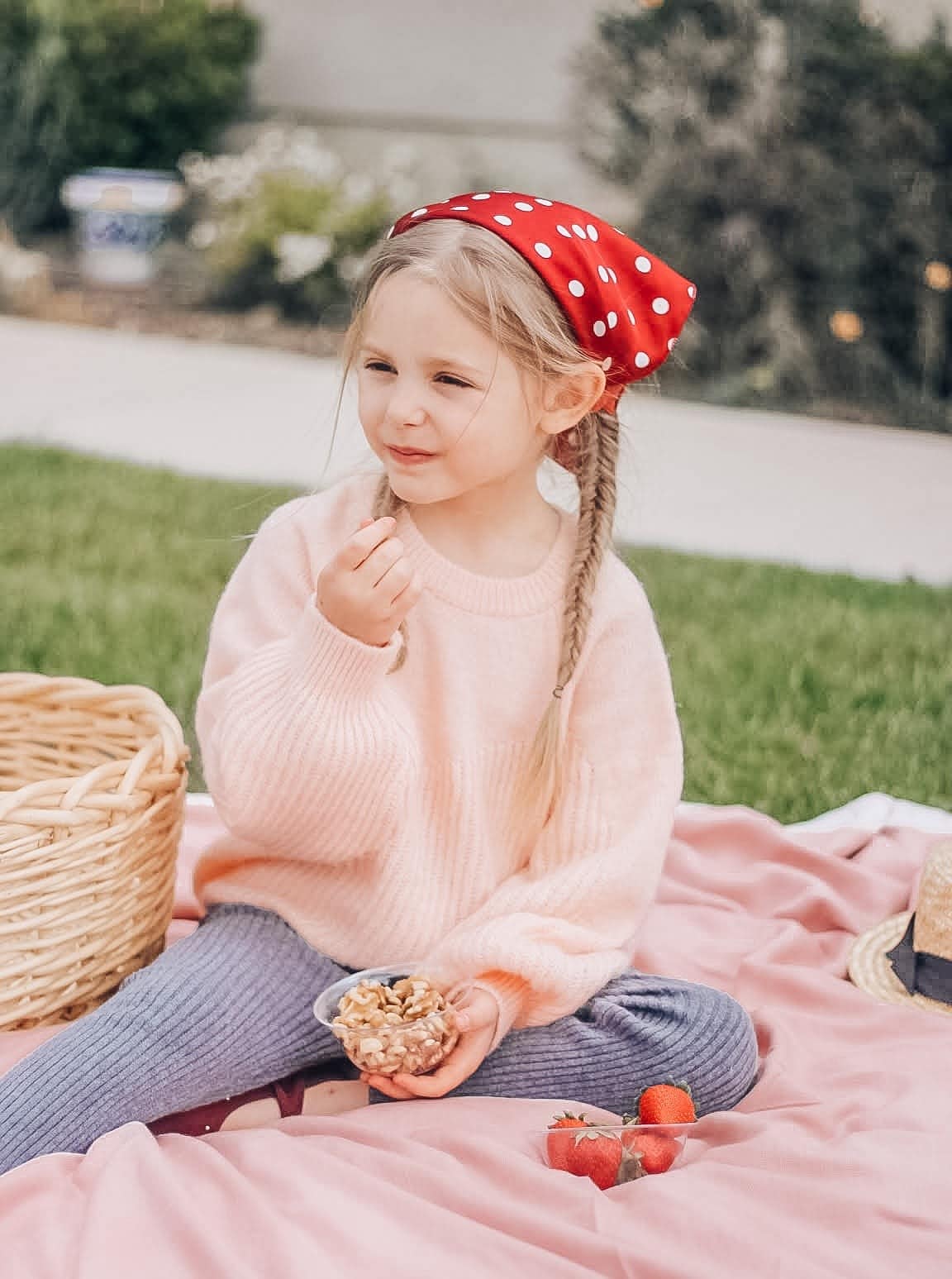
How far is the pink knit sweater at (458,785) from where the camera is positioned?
1752 millimetres

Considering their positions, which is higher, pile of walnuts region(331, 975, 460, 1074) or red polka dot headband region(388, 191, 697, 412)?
red polka dot headband region(388, 191, 697, 412)

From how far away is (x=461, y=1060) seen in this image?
1.73 meters

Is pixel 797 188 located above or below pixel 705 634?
above

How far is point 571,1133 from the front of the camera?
1628mm

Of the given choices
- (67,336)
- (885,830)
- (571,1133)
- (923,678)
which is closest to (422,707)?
(571,1133)

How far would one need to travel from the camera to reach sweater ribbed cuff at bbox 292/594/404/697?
5.45 ft

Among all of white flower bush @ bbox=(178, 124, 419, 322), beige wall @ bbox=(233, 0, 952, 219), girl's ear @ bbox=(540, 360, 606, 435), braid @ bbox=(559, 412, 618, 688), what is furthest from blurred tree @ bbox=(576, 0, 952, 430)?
girl's ear @ bbox=(540, 360, 606, 435)

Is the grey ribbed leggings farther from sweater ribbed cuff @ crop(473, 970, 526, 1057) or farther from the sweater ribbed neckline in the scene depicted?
the sweater ribbed neckline

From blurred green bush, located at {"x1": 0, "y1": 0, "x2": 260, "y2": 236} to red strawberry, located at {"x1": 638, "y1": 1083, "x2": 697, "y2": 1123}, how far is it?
7246mm

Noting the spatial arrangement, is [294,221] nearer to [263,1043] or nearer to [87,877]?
[87,877]

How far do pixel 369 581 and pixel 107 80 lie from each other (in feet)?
24.0

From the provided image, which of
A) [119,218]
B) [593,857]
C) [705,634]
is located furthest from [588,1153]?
[119,218]

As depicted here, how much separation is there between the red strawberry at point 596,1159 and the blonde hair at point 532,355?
40 cm

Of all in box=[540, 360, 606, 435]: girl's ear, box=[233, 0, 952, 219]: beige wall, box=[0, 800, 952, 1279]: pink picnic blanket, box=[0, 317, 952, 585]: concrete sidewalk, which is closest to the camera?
box=[0, 800, 952, 1279]: pink picnic blanket
